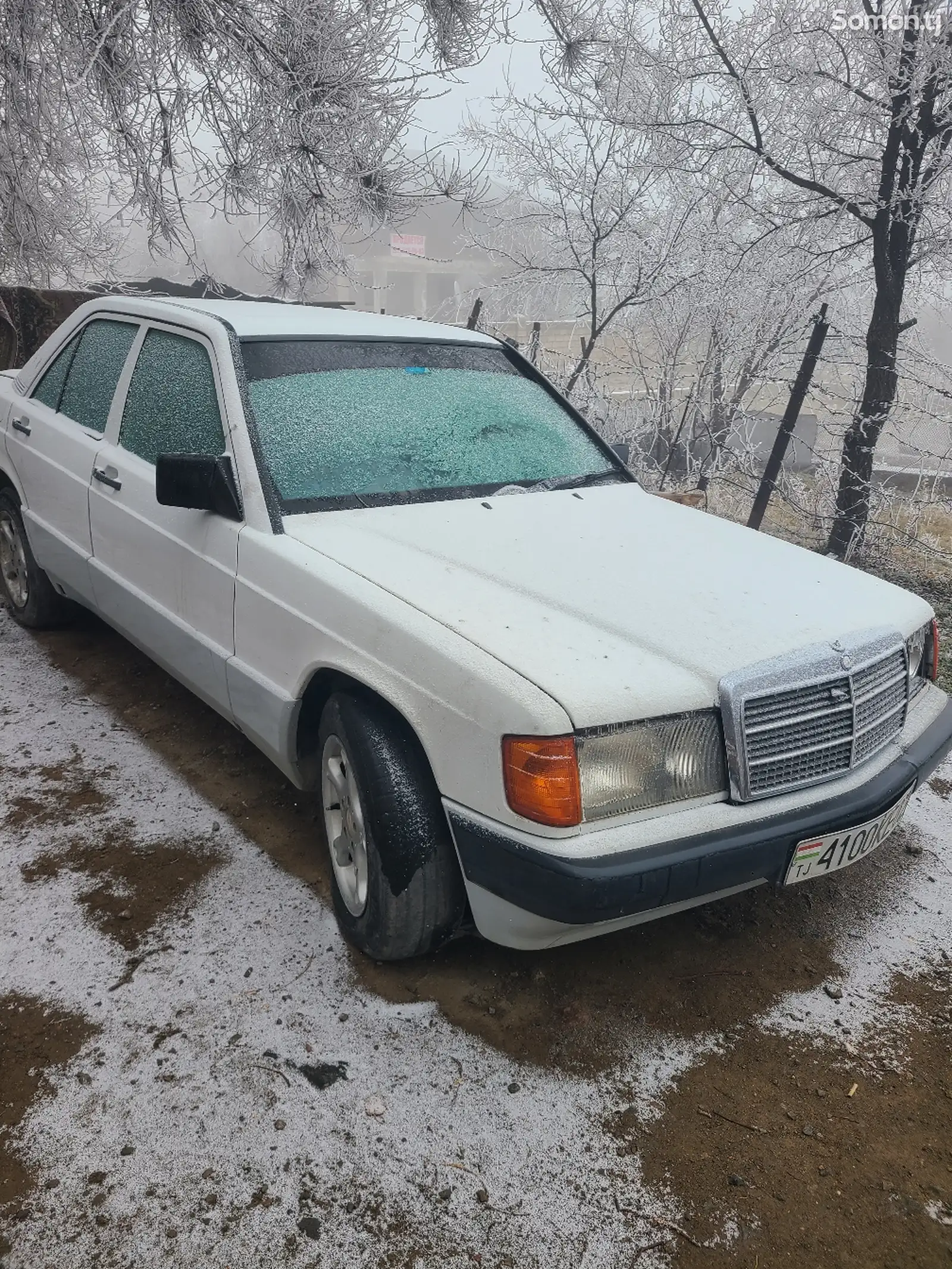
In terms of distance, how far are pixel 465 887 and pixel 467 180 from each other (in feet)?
18.7

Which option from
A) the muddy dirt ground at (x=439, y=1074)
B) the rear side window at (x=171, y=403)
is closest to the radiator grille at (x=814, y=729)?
the muddy dirt ground at (x=439, y=1074)

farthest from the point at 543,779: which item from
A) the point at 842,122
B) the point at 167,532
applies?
the point at 842,122

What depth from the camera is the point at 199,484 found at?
2664 millimetres

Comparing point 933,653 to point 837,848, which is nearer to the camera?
point 837,848

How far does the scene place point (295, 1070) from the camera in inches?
83.3

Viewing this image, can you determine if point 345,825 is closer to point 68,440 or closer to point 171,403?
point 171,403

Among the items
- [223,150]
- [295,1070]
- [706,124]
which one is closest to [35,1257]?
[295,1070]

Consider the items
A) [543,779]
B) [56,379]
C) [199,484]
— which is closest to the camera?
[543,779]

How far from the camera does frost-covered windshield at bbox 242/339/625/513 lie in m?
2.80

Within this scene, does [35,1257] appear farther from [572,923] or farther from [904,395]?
[904,395]

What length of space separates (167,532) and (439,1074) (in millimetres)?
1935

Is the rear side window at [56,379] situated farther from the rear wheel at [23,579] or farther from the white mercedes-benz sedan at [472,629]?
the rear wheel at [23,579]

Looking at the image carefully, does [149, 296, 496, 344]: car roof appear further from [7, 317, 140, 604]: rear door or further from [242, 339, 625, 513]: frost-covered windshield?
[7, 317, 140, 604]: rear door

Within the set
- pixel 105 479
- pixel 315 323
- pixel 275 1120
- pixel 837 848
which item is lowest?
pixel 275 1120
